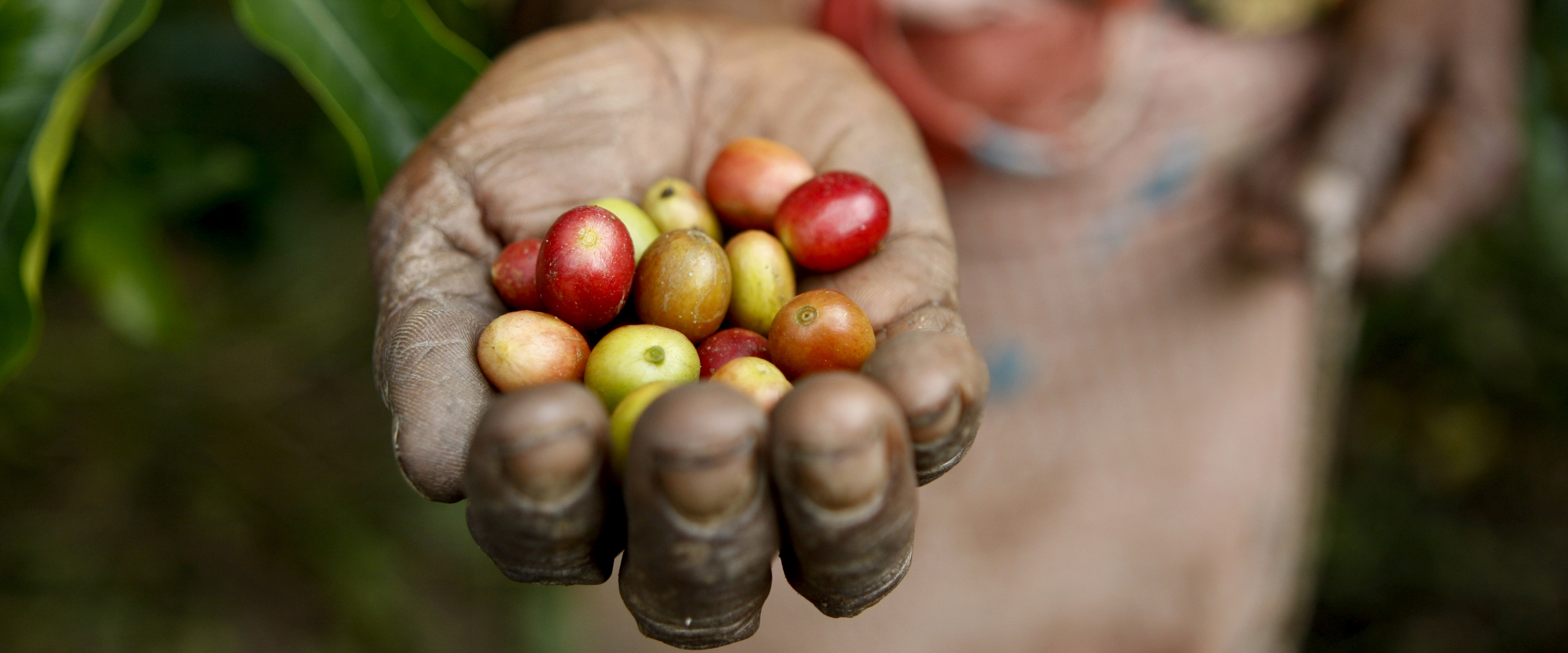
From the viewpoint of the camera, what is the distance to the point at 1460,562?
416cm

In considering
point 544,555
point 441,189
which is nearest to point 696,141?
point 441,189

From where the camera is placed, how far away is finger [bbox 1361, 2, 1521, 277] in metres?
2.64

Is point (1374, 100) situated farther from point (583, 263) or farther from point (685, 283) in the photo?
point (583, 263)

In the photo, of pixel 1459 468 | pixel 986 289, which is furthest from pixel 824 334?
pixel 1459 468

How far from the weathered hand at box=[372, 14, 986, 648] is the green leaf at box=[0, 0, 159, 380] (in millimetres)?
522

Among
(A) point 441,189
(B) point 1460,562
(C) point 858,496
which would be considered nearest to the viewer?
(C) point 858,496

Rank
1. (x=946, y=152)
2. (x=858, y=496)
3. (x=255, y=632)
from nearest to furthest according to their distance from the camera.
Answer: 1. (x=858, y=496)
2. (x=946, y=152)
3. (x=255, y=632)

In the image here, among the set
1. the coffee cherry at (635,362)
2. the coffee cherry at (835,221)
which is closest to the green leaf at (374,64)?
the coffee cherry at (635,362)

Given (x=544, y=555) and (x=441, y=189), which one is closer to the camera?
(x=544, y=555)

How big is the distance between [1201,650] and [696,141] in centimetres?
240

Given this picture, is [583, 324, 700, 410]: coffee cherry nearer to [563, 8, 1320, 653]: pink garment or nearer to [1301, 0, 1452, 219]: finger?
[563, 8, 1320, 653]: pink garment

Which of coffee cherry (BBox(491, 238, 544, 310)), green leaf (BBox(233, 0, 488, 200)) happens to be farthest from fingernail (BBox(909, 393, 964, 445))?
green leaf (BBox(233, 0, 488, 200))

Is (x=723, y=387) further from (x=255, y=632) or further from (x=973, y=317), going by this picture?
(x=255, y=632)

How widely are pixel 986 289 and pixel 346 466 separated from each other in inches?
107
